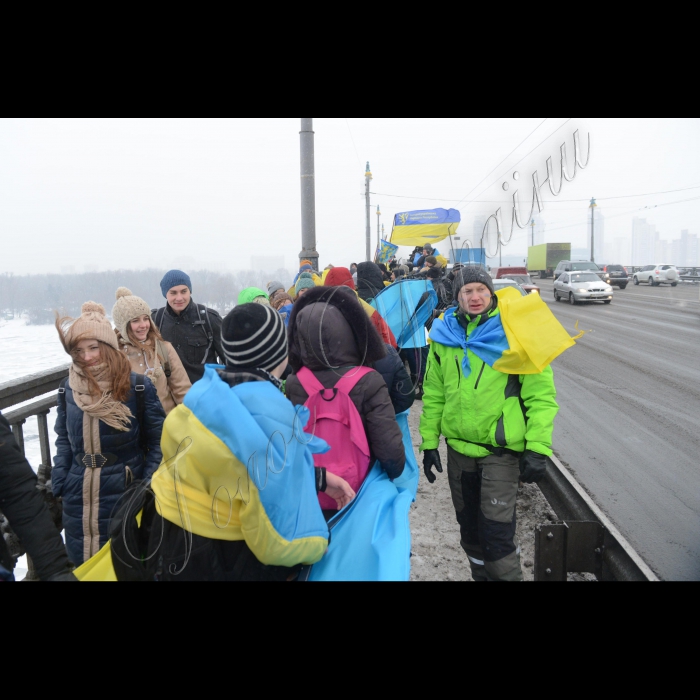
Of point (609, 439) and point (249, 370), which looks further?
point (609, 439)

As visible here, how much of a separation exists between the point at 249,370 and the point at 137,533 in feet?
2.11

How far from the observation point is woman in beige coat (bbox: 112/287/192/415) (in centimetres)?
368

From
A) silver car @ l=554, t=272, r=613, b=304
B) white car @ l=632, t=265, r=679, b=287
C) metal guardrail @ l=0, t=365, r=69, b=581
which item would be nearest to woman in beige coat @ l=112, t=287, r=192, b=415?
metal guardrail @ l=0, t=365, r=69, b=581

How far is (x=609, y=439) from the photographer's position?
21.6 ft

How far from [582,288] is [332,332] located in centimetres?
2535

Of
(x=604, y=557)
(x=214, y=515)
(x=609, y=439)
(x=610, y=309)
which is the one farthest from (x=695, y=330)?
(x=214, y=515)

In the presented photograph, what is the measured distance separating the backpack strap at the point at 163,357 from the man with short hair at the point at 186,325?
751mm

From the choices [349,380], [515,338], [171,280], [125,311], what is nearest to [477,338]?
[515,338]

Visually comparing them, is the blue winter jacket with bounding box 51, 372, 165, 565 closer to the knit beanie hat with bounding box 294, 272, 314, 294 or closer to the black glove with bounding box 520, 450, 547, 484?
the black glove with bounding box 520, 450, 547, 484

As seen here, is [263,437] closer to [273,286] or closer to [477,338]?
[477,338]

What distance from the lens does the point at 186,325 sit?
4.66m

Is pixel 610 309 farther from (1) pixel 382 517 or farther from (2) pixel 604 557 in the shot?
(1) pixel 382 517

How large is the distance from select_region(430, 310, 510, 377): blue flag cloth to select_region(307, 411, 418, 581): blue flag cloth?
46.0 inches

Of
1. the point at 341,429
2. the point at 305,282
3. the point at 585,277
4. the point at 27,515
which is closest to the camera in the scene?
the point at 27,515
